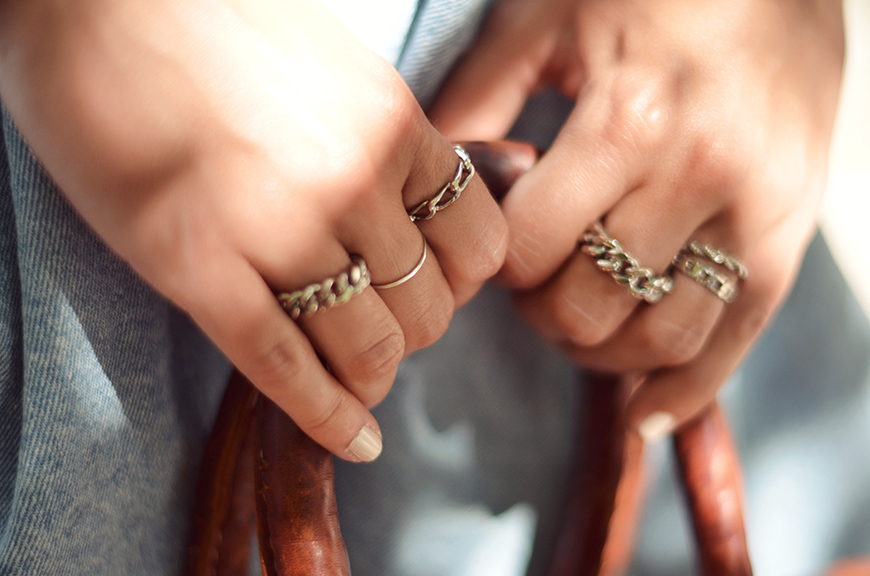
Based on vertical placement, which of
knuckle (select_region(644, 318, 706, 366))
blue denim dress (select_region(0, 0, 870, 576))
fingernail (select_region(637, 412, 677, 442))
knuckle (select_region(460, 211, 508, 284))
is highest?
knuckle (select_region(460, 211, 508, 284))

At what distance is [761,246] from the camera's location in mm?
541

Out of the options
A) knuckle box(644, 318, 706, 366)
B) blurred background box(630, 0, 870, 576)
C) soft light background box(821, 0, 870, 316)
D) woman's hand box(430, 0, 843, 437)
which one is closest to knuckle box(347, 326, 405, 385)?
woman's hand box(430, 0, 843, 437)

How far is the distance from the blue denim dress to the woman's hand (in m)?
0.09

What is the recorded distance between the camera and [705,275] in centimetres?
49

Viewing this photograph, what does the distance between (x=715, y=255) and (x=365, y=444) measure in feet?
1.17

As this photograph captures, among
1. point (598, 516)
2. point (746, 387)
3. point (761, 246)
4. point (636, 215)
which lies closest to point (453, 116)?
point (636, 215)

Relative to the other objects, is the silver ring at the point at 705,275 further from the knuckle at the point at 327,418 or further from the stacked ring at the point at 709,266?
the knuckle at the point at 327,418

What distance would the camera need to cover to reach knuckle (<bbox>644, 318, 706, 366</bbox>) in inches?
19.4

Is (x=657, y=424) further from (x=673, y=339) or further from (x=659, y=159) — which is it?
(x=659, y=159)

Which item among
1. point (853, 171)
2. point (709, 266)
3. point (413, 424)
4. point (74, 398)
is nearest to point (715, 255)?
point (709, 266)

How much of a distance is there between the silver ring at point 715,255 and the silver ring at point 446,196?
0.24m

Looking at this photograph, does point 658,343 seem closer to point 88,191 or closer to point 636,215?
point 636,215

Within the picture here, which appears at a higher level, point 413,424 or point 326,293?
point 326,293

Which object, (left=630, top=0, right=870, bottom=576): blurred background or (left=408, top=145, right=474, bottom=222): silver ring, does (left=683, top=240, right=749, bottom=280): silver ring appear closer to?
(left=408, top=145, right=474, bottom=222): silver ring
